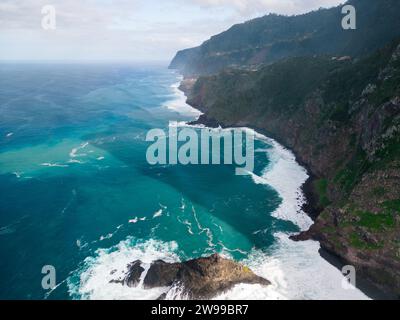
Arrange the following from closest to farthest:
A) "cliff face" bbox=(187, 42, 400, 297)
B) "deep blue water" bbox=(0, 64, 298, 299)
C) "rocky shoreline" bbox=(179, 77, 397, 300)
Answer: "rocky shoreline" bbox=(179, 77, 397, 300), "cliff face" bbox=(187, 42, 400, 297), "deep blue water" bbox=(0, 64, 298, 299)

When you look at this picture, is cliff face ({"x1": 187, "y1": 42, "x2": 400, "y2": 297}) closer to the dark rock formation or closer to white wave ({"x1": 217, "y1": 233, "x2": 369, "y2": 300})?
white wave ({"x1": 217, "y1": 233, "x2": 369, "y2": 300})

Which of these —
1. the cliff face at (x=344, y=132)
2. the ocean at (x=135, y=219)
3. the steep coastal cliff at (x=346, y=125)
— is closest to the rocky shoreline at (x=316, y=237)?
the steep coastal cliff at (x=346, y=125)

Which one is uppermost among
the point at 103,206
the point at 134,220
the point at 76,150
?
the point at 76,150

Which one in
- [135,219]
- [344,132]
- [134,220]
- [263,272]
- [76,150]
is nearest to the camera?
[263,272]

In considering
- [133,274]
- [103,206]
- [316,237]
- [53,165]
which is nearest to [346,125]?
[316,237]

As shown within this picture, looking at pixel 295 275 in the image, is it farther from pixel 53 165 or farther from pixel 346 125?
pixel 53 165

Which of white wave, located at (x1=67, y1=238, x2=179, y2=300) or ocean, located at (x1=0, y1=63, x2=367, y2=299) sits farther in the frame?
ocean, located at (x1=0, y1=63, x2=367, y2=299)

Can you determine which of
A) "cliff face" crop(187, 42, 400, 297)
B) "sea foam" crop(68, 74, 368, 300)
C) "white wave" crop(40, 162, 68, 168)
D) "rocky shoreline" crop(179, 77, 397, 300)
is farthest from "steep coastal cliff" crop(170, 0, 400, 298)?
"white wave" crop(40, 162, 68, 168)
